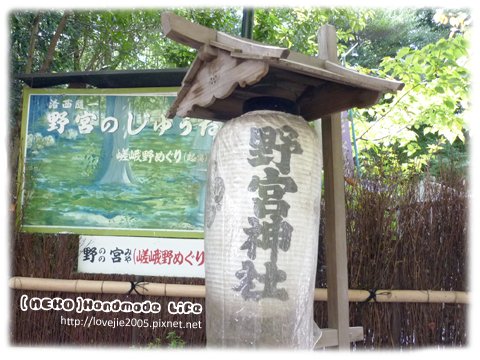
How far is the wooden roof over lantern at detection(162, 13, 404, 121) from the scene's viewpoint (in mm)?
2211

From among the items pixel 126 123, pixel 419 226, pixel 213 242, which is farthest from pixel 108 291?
pixel 419 226

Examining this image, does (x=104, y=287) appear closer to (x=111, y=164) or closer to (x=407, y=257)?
(x=111, y=164)

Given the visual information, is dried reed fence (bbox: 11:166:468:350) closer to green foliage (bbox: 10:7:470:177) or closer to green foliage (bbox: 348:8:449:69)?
green foliage (bbox: 10:7:470:177)

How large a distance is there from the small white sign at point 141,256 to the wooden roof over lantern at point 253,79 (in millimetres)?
1675

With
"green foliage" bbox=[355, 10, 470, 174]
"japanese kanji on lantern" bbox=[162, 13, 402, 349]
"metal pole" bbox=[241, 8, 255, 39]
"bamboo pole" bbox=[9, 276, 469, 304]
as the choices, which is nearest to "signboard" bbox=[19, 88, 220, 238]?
"bamboo pole" bbox=[9, 276, 469, 304]

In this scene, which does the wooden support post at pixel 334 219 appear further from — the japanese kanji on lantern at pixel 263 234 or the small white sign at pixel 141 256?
the small white sign at pixel 141 256

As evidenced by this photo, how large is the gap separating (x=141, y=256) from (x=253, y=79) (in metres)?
2.67

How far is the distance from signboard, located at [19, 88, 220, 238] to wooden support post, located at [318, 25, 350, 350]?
65.1 inches

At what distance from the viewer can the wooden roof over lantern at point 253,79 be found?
87.0 inches

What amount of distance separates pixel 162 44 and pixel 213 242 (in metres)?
6.36

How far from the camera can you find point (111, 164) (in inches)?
179

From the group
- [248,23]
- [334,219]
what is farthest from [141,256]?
[248,23]

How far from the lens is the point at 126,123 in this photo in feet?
15.2

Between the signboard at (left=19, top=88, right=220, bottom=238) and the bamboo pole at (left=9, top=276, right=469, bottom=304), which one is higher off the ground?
the signboard at (left=19, top=88, right=220, bottom=238)
